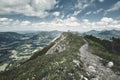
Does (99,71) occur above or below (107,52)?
above

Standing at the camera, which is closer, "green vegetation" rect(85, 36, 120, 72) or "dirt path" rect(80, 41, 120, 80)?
"dirt path" rect(80, 41, 120, 80)

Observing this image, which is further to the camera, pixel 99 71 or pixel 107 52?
pixel 107 52

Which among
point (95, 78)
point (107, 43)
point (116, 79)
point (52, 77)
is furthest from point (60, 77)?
point (107, 43)

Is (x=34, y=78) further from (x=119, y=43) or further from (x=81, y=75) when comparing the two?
(x=119, y=43)

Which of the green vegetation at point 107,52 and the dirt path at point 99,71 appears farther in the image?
the green vegetation at point 107,52

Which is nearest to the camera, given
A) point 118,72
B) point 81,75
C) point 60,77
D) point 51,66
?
point 60,77

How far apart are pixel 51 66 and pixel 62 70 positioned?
3.40m

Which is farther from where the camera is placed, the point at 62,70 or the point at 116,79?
the point at 116,79

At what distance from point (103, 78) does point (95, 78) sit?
11.2ft

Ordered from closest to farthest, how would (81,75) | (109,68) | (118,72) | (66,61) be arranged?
(81,75) → (66,61) → (118,72) → (109,68)

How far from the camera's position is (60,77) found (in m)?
26.6

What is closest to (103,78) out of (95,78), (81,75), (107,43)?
(95,78)

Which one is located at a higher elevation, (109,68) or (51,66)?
(51,66)

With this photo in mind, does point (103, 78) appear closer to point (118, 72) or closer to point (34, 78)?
point (118, 72)
